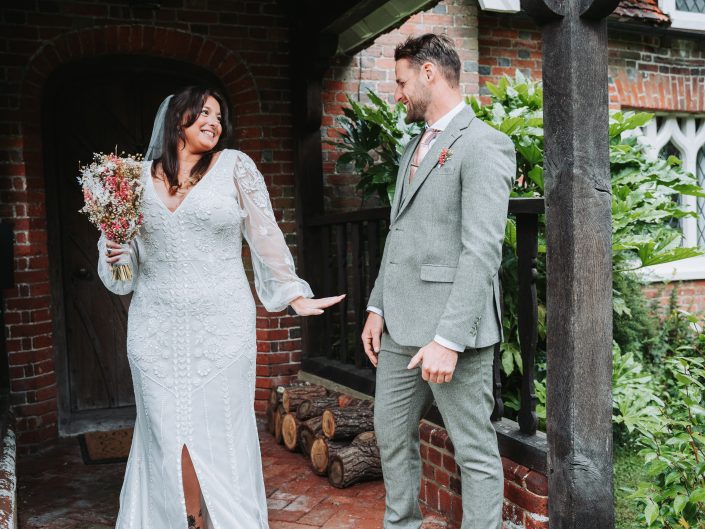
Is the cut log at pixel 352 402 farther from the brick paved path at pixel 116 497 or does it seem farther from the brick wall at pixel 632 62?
the brick wall at pixel 632 62

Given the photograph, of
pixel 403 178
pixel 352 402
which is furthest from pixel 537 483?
pixel 352 402

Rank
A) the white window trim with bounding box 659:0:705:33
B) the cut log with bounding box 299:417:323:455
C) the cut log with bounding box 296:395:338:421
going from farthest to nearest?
the white window trim with bounding box 659:0:705:33 → the cut log with bounding box 296:395:338:421 → the cut log with bounding box 299:417:323:455

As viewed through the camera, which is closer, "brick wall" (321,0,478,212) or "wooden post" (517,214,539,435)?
"wooden post" (517,214,539,435)

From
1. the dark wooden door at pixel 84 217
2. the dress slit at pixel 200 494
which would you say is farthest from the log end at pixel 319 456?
the dark wooden door at pixel 84 217

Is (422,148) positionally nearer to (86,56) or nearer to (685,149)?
(86,56)

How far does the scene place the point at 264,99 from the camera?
17.8 feet

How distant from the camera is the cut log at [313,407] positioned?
4641 millimetres

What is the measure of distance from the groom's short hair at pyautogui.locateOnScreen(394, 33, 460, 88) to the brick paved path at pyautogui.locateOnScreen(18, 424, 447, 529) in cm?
209

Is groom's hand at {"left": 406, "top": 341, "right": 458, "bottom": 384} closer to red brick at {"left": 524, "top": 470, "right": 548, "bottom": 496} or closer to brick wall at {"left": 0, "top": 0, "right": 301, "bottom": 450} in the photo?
red brick at {"left": 524, "top": 470, "right": 548, "bottom": 496}

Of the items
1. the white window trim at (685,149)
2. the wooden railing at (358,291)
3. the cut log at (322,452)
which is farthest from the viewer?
the white window trim at (685,149)

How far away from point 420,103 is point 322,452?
241cm

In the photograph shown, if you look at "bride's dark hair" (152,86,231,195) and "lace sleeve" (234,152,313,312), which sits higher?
"bride's dark hair" (152,86,231,195)

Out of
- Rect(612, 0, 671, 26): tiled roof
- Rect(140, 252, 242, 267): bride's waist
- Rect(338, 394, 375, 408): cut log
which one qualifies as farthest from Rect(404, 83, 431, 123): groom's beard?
Rect(612, 0, 671, 26): tiled roof

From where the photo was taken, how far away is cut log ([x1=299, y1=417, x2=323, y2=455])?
4.44m
